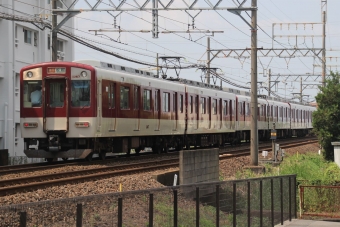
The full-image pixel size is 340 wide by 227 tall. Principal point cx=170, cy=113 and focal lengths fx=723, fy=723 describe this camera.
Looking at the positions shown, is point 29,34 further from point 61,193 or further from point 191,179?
point 61,193

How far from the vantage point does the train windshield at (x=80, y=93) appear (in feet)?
70.1

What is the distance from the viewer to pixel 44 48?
42188 millimetres

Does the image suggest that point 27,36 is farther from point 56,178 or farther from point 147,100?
point 56,178

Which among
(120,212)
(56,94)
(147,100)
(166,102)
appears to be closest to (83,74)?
(56,94)

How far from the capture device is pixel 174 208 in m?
8.19

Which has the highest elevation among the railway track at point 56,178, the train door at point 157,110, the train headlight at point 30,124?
the train door at point 157,110

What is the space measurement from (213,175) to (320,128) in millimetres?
11147

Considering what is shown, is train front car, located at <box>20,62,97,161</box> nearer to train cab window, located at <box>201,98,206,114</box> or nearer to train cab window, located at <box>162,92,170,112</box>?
train cab window, located at <box>162,92,170,112</box>

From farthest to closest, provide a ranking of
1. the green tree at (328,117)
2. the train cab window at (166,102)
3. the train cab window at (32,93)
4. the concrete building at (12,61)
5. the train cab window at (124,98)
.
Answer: the concrete building at (12,61) < the green tree at (328,117) < the train cab window at (166,102) < the train cab window at (124,98) < the train cab window at (32,93)

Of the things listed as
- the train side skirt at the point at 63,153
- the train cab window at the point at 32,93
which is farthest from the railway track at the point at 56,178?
the train cab window at the point at 32,93

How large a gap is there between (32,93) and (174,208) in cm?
1459

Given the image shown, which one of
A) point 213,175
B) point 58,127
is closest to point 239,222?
point 213,175

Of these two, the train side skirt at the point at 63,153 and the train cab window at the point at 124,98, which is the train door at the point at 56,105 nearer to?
the train side skirt at the point at 63,153

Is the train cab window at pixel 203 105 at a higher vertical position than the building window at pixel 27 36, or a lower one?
lower
